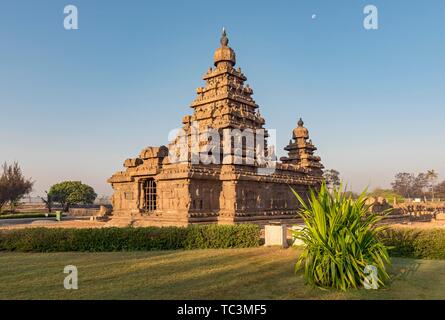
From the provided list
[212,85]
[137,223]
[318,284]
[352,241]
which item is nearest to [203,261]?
[318,284]

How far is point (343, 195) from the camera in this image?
9.76 meters

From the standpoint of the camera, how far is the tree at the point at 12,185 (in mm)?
49469

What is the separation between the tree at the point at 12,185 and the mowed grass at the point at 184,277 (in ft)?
137

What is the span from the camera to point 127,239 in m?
15.5

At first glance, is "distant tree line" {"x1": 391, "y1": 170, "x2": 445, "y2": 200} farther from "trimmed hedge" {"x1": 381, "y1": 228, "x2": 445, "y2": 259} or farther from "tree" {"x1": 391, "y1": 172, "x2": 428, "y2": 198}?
"trimmed hedge" {"x1": 381, "y1": 228, "x2": 445, "y2": 259}

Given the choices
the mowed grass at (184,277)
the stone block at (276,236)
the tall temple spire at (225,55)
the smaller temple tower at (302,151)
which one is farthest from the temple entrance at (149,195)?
the smaller temple tower at (302,151)

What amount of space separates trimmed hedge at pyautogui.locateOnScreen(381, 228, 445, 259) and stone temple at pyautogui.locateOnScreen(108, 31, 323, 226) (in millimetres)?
13359

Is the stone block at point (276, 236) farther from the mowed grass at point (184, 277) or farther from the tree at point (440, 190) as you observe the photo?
the tree at point (440, 190)

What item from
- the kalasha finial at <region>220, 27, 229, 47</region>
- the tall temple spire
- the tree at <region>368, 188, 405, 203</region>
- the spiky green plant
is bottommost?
the tree at <region>368, 188, 405, 203</region>

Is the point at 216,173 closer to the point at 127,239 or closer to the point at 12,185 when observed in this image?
the point at 127,239

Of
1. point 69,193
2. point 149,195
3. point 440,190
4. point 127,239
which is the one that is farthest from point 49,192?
point 440,190

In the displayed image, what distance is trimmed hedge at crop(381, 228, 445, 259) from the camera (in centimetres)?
1380

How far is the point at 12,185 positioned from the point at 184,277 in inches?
1991

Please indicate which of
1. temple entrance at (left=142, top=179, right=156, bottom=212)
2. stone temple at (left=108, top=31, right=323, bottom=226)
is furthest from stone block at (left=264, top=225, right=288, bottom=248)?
temple entrance at (left=142, top=179, right=156, bottom=212)
